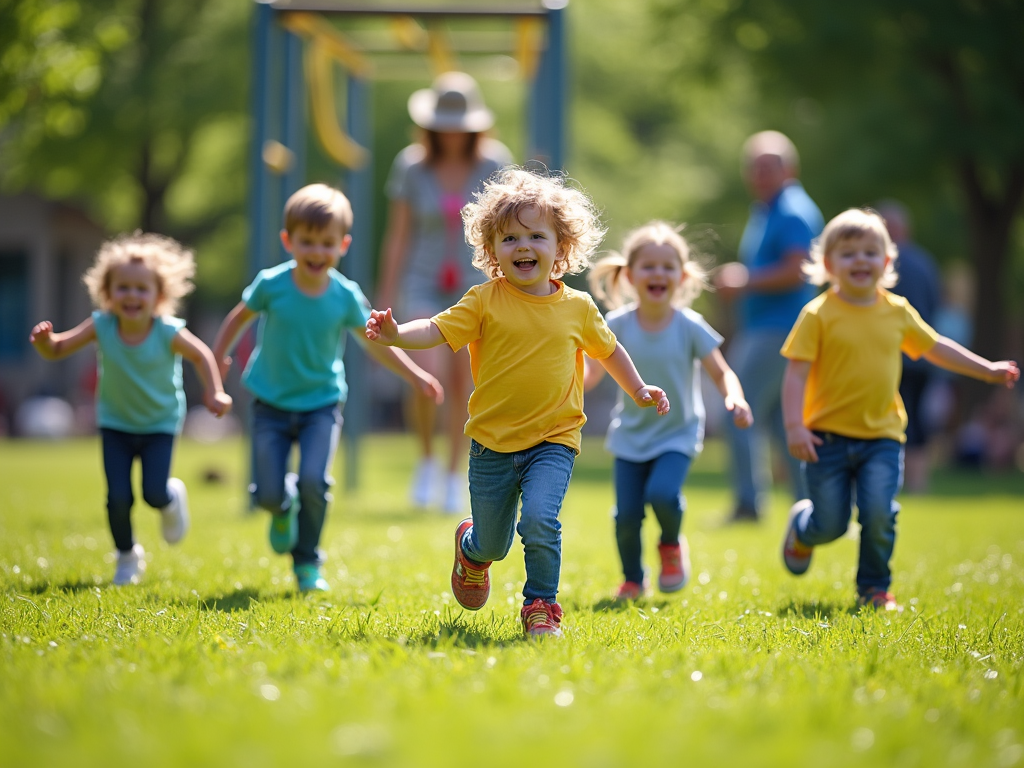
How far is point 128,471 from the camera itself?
18.8ft

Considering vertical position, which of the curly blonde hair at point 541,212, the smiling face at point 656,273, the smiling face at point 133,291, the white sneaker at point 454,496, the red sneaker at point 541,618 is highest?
the curly blonde hair at point 541,212

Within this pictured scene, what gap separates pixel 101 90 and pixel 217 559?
74.8ft

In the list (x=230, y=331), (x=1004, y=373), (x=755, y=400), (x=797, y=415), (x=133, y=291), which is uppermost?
(x=133, y=291)

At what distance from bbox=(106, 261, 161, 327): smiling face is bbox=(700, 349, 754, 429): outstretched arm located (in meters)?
2.67

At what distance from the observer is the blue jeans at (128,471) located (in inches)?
221

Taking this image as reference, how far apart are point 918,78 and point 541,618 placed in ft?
58.5

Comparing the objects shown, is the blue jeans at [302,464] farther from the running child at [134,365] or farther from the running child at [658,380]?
the running child at [658,380]

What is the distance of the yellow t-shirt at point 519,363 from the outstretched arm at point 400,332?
0.07 m

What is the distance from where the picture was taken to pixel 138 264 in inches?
225

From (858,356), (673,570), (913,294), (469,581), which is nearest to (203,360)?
(469,581)

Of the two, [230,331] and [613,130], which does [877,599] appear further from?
[613,130]

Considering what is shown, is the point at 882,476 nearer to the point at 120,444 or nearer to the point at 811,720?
the point at 811,720

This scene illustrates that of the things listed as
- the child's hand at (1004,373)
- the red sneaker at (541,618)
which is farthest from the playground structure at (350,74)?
the red sneaker at (541,618)

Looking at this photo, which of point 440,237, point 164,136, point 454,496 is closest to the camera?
point 454,496
